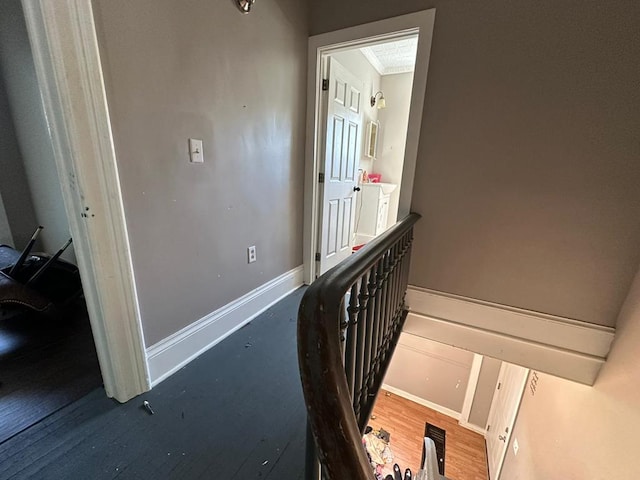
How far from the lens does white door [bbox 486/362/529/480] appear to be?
2756 mm

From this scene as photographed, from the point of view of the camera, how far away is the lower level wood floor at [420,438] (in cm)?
324

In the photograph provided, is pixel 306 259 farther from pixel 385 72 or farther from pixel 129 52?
pixel 385 72

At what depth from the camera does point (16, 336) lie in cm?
168

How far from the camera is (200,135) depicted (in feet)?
4.49

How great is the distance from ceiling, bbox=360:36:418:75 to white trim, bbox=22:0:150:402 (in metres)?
2.91

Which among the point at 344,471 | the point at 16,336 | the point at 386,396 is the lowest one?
the point at 386,396

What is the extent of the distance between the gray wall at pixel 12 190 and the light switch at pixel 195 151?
2349 millimetres

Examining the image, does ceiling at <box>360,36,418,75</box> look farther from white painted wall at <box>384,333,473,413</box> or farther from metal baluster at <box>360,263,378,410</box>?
white painted wall at <box>384,333,473,413</box>

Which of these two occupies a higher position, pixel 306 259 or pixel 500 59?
pixel 500 59

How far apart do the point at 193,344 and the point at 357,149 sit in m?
2.51

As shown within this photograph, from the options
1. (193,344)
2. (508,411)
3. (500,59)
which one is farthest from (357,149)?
(508,411)

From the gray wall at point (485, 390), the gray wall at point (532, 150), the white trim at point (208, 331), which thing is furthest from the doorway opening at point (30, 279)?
the gray wall at point (485, 390)

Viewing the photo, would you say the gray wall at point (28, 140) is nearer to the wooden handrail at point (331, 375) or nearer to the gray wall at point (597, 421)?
the wooden handrail at point (331, 375)

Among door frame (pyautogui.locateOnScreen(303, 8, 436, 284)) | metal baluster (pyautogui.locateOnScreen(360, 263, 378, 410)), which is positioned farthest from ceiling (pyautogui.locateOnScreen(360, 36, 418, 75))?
metal baluster (pyautogui.locateOnScreen(360, 263, 378, 410))
